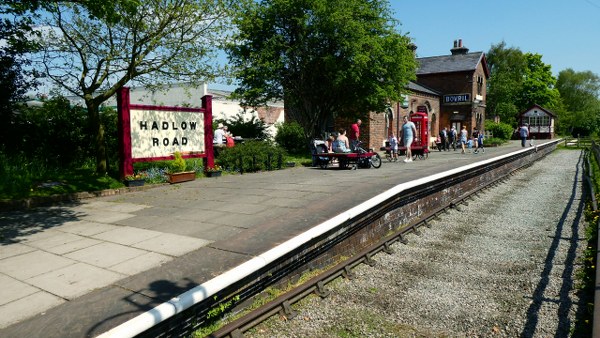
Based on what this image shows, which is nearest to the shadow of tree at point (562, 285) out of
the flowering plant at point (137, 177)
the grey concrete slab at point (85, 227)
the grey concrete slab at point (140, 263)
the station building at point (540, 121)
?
the grey concrete slab at point (140, 263)

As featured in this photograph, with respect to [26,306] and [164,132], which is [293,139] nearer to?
[164,132]

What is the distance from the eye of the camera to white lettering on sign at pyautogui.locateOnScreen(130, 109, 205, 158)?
10641mm

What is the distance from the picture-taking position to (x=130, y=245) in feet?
18.0

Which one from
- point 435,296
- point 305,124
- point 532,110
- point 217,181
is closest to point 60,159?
point 217,181

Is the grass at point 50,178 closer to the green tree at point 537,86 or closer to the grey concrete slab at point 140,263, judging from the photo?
the grey concrete slab at point 140,263

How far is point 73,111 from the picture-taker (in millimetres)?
11586

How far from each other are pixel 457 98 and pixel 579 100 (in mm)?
58852

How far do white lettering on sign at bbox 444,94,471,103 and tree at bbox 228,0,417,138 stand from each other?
21.7 meters

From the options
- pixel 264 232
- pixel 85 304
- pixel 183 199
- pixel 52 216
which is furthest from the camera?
pixel 183 199

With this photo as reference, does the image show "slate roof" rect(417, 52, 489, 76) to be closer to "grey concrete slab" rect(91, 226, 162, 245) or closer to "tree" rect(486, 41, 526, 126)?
"tree" rect(486, 41, 526, 126)

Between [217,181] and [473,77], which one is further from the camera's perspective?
[473,77]

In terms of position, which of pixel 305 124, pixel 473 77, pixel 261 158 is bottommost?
pixel 261 158

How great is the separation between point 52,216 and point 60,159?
4.73 metres

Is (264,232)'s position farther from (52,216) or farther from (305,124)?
(305,124)
